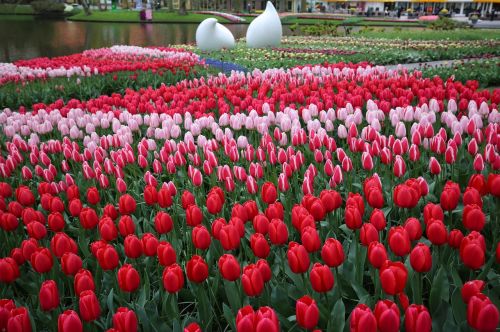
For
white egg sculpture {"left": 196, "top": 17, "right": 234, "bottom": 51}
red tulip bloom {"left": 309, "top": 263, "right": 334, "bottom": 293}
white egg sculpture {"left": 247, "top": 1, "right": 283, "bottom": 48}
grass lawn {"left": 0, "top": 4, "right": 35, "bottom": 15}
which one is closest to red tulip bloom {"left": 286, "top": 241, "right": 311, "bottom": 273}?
red tulip bloom {"left": 309, "top": 263, "right": 334, "bottom": 293}

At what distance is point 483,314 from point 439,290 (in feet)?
1.98

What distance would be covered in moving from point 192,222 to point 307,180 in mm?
777

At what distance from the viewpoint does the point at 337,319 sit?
180 cm

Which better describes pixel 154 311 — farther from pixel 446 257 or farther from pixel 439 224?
pixel 446 257

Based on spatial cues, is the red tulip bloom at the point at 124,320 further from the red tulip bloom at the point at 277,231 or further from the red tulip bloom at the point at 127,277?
the red tulip bloom at the point at 277,231

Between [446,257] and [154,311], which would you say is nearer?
[154,311]

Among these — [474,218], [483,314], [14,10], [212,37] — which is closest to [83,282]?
[483,314]

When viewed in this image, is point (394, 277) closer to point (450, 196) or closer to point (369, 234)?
point (369, 234)

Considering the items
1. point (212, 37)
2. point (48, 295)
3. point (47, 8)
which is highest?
point (47, 8)

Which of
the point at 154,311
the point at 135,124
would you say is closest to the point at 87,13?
the point at 135,124

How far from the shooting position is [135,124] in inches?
189

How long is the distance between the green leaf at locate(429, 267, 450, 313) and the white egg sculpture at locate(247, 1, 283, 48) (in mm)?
16998

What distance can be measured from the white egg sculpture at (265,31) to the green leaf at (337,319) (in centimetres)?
1715

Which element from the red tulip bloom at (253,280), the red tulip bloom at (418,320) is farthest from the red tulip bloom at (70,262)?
the red tulip bloom at (418,320)
